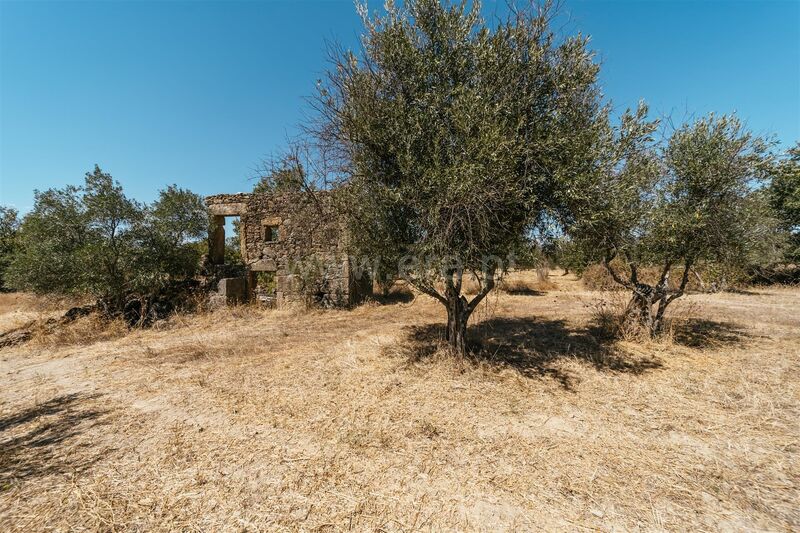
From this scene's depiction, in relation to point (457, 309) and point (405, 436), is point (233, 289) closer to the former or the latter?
point (457, 309)

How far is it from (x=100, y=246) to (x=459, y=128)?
13.1 metres

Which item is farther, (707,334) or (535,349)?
(707,334)

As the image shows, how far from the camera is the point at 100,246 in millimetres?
11188

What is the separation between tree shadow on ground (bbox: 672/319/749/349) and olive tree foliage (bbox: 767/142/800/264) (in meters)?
14.1

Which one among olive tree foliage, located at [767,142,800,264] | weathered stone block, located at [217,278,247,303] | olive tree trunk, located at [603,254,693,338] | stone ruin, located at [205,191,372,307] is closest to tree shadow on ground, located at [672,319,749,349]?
olive tree trunk, located at [603,254,693,338]

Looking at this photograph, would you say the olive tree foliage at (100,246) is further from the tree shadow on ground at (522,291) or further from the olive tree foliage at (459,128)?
the tree shadow on ground at (522,291)

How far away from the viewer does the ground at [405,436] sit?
310cm

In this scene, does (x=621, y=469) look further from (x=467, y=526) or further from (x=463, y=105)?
(x=463, y=105)

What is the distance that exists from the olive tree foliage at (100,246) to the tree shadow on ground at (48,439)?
7334 mm

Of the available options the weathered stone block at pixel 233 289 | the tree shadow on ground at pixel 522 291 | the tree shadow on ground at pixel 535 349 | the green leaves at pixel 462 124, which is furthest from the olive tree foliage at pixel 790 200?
the weathered stone block at pixel 233 289

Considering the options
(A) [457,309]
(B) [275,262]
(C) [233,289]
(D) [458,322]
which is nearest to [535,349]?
(D) [458,322]

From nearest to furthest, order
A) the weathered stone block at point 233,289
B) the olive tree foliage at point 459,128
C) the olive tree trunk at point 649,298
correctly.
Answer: the olive tree foliage at point 459,128
the olive tree trunk at point 649,298
the weathered stone block at point 233,289

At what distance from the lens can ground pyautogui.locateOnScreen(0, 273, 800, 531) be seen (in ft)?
10.2

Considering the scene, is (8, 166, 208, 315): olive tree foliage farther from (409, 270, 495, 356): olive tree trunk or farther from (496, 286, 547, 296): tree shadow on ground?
(496, 286, 547, 296): tree shadow on ground
